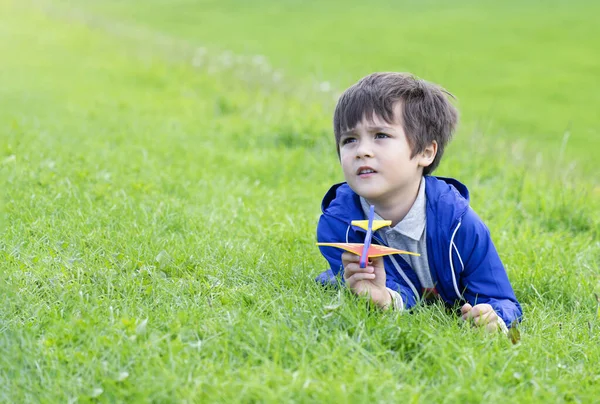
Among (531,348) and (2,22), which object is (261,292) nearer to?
(531,348)

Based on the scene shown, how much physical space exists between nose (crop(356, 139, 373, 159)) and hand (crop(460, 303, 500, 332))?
2.58 feet

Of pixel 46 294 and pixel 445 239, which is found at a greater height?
pixel 445 239

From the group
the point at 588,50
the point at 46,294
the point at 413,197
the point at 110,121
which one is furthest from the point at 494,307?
the point at 588,50

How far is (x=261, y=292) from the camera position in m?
3.45

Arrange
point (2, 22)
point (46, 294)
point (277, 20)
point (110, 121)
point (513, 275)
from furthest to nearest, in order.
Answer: point (277, 20) → point (2, 22) → point (110, 121) → point (513, 275) → point (46, 294)

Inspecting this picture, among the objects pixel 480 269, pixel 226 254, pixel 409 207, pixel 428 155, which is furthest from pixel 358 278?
pixel 226 254

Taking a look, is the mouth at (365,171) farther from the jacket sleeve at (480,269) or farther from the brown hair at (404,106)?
the jacket sleeve at (480,269)

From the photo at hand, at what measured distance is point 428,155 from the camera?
142 inches

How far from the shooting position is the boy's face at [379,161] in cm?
337

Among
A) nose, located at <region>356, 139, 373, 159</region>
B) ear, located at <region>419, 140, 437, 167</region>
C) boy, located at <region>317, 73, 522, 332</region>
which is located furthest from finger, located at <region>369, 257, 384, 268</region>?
ear, located at <region>419, 140, 437, 167</region>

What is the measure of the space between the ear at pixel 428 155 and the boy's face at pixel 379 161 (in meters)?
0.04

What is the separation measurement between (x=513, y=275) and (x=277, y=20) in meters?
21.7

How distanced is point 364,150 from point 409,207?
1.29 ft

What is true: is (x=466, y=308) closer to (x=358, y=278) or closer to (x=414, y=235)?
(x=414, y=235)
